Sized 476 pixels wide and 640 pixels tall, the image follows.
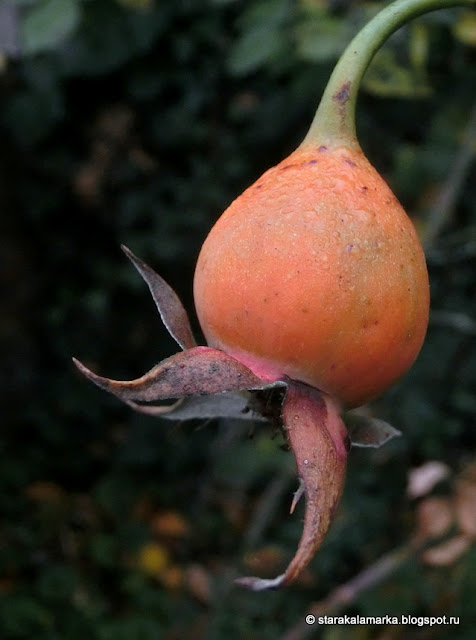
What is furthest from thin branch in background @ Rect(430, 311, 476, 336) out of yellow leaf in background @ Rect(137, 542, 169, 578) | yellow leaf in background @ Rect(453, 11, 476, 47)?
yellow leaf in background @ Rect(137, 542, 169, 578)

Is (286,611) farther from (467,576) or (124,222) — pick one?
(124,222)

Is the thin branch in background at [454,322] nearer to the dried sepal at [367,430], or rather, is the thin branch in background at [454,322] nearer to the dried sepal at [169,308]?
the dried sepal at [367,430]

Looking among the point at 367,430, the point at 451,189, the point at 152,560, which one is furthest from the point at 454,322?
the point at 152,560

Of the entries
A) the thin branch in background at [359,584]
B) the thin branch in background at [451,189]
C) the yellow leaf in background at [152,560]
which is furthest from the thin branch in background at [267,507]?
the thin branch in background at [451,189]

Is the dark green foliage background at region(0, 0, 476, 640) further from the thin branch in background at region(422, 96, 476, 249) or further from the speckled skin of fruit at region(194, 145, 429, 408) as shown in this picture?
the speckled skin of fruit at region(194, 145, 429, 408)

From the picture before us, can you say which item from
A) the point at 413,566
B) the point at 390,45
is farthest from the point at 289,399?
the point at 413,566
